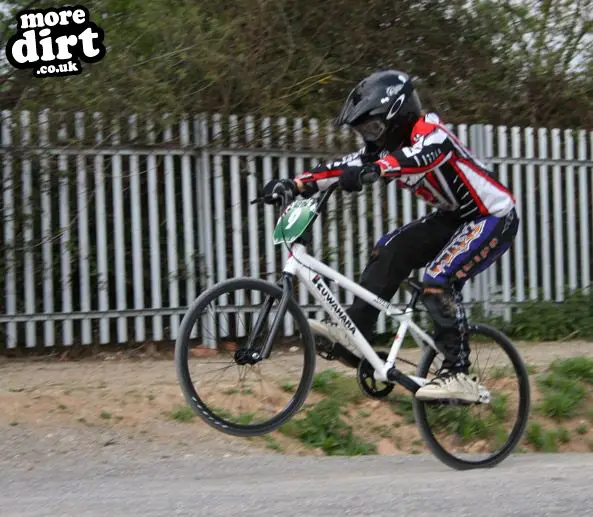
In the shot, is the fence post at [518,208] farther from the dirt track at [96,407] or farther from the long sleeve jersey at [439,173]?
the long sleeve jersey at [439,173]

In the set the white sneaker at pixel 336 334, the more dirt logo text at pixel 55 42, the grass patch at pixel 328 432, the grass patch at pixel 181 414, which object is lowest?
the grass patch at pixel 328 432

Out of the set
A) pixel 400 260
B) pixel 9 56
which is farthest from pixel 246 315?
pixel 9 56

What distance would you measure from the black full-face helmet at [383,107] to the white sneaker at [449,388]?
1.41 m

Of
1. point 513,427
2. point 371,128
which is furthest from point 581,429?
point 371,128

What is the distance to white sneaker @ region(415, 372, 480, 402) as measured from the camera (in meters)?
5.90

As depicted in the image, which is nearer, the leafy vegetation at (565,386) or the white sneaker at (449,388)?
the white sneaker at (449,388)

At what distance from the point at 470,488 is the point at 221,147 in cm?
470

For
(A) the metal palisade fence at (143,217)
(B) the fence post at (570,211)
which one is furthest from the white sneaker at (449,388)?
(B) the fence post at (570,211)

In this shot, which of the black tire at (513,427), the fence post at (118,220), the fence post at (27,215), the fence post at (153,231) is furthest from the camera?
the fence post at (153,231)

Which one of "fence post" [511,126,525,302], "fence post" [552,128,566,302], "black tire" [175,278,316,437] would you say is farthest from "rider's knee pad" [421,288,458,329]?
"fence post" [552,128,566,302]

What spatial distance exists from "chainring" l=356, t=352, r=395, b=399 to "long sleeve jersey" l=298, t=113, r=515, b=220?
37.8 inches

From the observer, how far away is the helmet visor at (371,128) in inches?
225

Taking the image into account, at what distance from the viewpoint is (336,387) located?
789 centimetres

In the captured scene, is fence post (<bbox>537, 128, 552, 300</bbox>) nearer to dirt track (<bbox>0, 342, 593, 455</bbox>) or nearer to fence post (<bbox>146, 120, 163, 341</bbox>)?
dirt track (<bbox>0, 342, 593, 455</bbox>)
